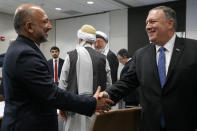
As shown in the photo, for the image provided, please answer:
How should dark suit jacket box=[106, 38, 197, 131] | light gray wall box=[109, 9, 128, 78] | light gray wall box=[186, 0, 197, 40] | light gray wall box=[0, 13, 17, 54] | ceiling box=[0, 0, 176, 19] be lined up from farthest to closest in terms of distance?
light gray wall box=[0, 13, 17, 54]
light gray wall box=[109, 9, 128, 78]
ceiling box=[0, 0, 176, 19]
light gray wall box=[186, 0, 197, 40]
dark suit jacket box=[106, 38, 197, 131]

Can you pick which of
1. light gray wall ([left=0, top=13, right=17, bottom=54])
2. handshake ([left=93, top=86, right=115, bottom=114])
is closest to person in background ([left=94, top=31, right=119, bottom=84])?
handshake ([left=93, top=86, right=115, bottom=114])

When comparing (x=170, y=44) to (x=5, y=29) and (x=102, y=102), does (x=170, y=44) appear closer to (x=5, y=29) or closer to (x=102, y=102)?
(x=102, y=102)

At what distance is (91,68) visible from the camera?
2.59 m

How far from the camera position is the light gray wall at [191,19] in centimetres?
629

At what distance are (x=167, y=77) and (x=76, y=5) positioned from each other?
19.7 feet

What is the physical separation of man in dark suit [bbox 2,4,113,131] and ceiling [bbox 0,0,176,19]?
533cm

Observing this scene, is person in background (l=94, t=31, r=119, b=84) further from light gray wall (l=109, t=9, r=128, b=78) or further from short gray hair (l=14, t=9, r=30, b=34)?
light gray wall (l=109, t=9, r=128, b=78)

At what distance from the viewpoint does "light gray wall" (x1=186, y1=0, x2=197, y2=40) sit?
248 inches

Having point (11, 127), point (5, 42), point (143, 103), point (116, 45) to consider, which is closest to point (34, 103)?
point (11, 127)

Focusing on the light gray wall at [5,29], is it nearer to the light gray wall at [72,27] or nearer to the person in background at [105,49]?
the light gray wall at [72,27]

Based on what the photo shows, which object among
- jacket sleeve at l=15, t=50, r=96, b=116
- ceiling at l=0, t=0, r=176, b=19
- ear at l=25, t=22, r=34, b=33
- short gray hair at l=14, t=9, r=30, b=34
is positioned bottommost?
jacket sleeve at l=15, t=50, r=96, b=116

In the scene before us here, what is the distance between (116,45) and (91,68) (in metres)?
5.15

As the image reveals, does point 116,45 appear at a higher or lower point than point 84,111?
higher

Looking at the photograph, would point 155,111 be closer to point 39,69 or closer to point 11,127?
point 39,69
